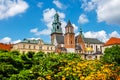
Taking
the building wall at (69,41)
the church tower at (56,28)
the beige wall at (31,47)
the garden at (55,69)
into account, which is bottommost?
the garden at (55,69)

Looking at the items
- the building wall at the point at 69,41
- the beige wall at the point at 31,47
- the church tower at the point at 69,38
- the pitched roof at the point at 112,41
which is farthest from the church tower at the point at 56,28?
the pitched roof at the point at 112,41

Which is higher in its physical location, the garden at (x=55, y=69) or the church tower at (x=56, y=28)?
the church tower at (x=56, y=28)

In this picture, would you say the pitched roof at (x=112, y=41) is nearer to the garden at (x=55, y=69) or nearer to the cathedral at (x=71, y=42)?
the cathedral at (x=71, y=42)

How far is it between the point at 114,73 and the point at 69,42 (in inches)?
4476

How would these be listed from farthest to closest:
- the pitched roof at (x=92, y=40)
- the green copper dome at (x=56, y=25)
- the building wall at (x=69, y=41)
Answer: the pitched roof at (x=92, y=40)
the green copper dome at (x=56, y=25)
the building wall at (x=69, y=41)

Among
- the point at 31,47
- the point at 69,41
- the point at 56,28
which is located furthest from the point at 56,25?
the point at 31,47

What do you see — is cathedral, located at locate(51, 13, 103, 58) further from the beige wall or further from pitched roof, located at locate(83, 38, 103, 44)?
the beige wall

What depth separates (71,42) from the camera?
131000 mm

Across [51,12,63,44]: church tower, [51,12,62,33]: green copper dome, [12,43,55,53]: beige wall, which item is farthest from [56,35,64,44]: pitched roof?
[12,43,55,53]: beige wall

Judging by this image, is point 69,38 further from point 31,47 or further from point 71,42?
point 31,47

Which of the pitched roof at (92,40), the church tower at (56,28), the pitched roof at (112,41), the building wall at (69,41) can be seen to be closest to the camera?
the pitched roof at (112,41)

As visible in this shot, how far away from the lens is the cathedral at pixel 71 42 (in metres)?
131

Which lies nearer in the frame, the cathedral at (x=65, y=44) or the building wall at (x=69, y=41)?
the cathedral at (x=65, y=44)

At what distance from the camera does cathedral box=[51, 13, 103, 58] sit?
131 meters
